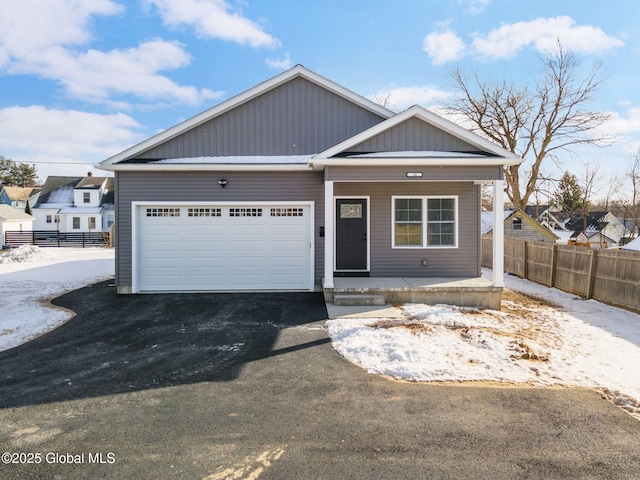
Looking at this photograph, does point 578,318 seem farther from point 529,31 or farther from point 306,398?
point 529,31

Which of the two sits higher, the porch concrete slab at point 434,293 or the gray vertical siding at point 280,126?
the gray vertical siding at point 280,126

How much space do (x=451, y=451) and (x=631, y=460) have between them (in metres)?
1.29

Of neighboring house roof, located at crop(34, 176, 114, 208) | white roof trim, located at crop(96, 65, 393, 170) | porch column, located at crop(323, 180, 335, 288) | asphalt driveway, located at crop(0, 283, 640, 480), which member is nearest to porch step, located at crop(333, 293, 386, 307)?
porch column, located at crop(323, 180, 335, 288)

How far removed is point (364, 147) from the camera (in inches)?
314

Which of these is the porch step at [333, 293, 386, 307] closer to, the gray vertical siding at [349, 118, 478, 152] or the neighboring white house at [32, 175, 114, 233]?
the gray vertical siding at [349, 118, 478, 152]

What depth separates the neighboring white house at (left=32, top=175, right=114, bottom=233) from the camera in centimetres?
3212

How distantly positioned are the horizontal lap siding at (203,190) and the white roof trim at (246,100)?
786 millimetres

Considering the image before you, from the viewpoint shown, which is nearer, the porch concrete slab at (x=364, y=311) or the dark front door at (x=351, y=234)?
the porch concrete slab at (x=364, y=311)

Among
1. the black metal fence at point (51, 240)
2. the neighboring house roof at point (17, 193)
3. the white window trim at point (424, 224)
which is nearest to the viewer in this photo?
the white window trim at point (424, 224)

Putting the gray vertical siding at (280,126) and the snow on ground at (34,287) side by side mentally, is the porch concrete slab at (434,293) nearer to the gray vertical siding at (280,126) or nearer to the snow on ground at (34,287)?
the gray vertical siding at (280,126)

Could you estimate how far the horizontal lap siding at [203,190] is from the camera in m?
9.06

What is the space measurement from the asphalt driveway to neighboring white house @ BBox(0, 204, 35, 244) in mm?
25643

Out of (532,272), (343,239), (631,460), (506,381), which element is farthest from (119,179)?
(532,272)

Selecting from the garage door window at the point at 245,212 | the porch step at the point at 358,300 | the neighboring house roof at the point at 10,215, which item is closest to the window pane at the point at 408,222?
the porch step at the point at 358,300
